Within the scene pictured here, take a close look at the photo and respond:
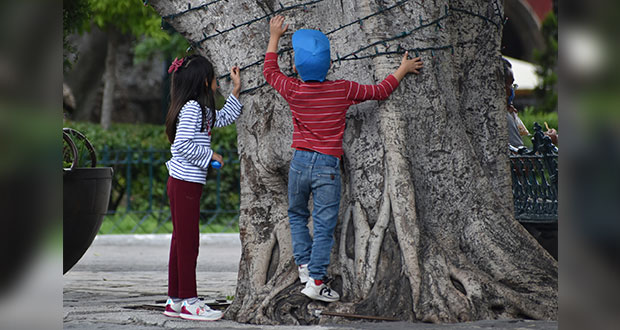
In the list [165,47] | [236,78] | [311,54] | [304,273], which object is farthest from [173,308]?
[165,47]

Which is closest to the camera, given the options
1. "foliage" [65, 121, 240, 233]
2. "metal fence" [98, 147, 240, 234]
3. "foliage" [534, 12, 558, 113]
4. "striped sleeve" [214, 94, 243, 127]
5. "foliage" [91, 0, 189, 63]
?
"striped sleeve" [214, 94, 243, 127]

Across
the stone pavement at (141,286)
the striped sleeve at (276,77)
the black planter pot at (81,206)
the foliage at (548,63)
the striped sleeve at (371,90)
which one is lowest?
the stone pavement at (141,286)

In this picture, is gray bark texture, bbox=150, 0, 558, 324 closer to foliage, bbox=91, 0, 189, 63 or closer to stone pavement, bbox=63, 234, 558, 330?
stone pavement, bbox=63, 234, 558, 330

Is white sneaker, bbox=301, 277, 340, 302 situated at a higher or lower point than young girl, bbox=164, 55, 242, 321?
lower

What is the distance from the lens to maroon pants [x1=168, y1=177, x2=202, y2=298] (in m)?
4.91

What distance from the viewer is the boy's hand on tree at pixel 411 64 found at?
4.69 metres

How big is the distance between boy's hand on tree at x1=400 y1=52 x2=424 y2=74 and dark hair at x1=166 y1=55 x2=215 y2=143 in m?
1.21

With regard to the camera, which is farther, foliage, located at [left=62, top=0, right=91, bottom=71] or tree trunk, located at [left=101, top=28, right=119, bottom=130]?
tree trunk, located at [left=101, top=28, right=119, bottom=130]

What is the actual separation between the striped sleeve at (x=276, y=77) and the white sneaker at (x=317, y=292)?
1088 millimetres

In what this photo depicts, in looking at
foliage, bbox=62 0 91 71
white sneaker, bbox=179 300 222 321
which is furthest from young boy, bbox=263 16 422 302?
foliage, bbox=62 0 91 71

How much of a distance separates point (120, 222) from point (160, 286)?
5334mm

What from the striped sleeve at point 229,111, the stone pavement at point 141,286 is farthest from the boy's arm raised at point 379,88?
the stone pavement at point 141,286

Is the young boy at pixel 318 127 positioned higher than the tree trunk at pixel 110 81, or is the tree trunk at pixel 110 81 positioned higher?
the tree trunk at pixel 110 81

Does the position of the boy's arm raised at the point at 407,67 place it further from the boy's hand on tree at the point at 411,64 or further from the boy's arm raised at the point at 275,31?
the boy's arm raised at the point at 275,31
